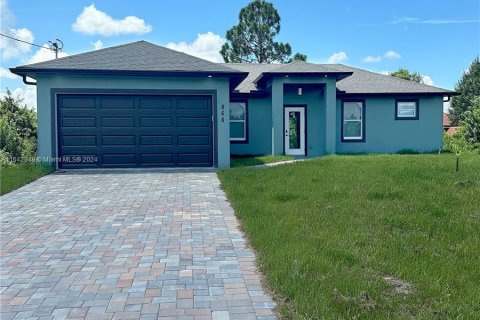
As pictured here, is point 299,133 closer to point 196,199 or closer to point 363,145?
point 363,145

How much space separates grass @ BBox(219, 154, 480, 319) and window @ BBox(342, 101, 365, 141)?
8292 millimetres

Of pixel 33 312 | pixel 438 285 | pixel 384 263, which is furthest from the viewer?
pixel 384 263

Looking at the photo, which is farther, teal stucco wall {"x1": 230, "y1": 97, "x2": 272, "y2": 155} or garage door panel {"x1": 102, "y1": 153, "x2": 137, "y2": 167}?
teal stucco wall {"x1": 230, "y1": 97, "x2": 272, "y2": 155}

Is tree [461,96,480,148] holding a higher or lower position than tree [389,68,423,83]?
lower

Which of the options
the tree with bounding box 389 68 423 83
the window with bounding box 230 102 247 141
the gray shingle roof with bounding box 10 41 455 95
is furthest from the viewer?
the tree with bounding box 389 68 423 83

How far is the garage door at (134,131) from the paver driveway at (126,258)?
400cm

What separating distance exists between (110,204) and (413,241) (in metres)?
5.17

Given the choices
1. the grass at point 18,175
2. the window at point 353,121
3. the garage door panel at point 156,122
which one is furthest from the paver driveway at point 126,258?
the window at point 353,121

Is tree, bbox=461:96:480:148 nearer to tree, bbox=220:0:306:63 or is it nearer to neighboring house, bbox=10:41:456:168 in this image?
neighboring house, bbox=10:41:456:168

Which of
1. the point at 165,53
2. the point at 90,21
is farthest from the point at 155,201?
the point at 90,21

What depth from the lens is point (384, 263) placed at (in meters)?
4.12

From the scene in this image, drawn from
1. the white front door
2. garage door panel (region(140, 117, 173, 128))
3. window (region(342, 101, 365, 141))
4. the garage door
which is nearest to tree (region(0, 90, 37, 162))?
the garage door

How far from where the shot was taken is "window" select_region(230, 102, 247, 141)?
16.6 metres

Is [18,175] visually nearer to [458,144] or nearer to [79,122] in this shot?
[79,122]
